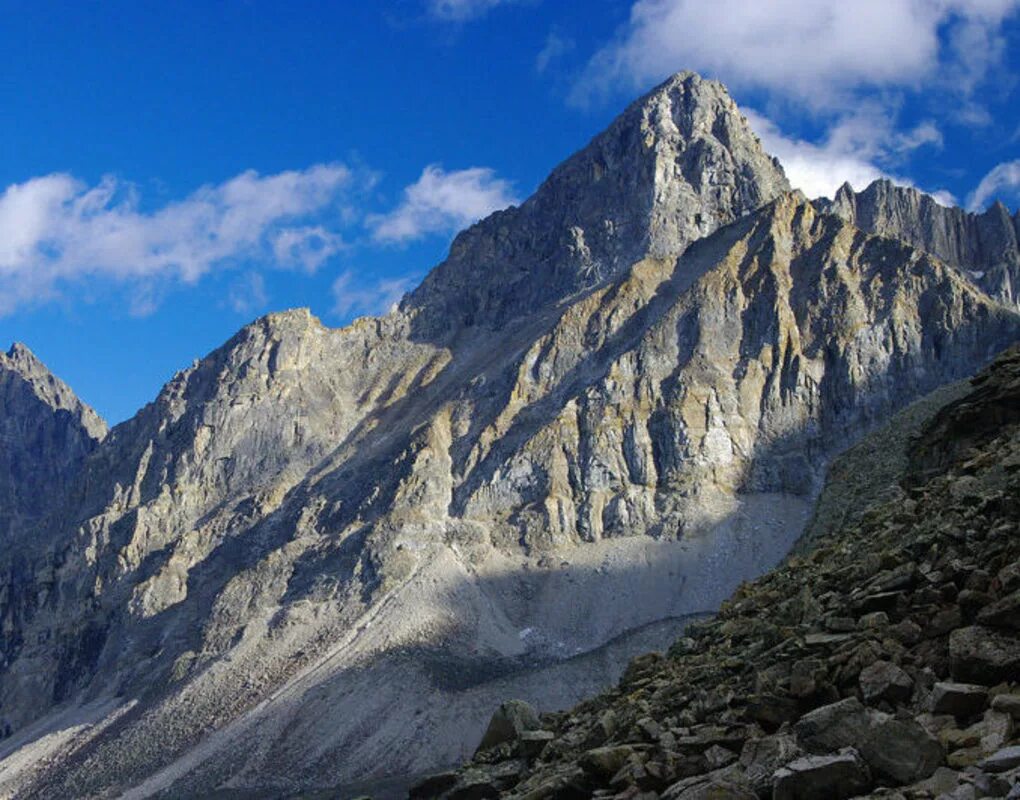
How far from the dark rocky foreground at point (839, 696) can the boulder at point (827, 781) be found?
0.05 ft

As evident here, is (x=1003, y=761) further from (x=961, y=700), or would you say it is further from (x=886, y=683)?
(x=886, y=683)

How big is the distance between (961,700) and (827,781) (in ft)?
5.58

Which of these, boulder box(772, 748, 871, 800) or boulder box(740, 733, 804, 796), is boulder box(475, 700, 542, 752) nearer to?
boulder box(740, 733, 804, 796)

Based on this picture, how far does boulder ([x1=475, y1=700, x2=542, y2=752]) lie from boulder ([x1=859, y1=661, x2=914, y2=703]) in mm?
8172

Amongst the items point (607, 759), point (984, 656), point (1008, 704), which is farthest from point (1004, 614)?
point (607, 759)

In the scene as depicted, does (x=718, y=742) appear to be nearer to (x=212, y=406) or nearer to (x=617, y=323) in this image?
(x=617, y=323)

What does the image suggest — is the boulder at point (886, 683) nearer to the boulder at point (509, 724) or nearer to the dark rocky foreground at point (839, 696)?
the dark rocky foreground at point (839, 696)

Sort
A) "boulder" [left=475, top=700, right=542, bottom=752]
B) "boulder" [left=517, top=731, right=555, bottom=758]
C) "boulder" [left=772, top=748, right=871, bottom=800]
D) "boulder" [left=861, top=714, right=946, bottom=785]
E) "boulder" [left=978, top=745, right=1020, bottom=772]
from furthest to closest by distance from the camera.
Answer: "boulder" [left=475, top=700, right=542, bottom=752] → "boulder" [left=517, top=731, right=555, bottom=758] → "boulder" [left=772, top=748, right=871, bottom=800] → "boulder" [left=861, top=714, right=946, bottom=785] → "boulder" [left=978, top=745, right=1020, bottom=772]

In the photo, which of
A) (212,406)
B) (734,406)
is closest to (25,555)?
(212,406)

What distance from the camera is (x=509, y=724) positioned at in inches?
818

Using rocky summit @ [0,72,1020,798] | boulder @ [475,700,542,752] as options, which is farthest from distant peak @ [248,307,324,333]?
boulder @ [475,700,542,752]

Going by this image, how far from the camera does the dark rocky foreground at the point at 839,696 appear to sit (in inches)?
452

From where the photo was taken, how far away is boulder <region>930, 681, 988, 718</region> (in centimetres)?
1192

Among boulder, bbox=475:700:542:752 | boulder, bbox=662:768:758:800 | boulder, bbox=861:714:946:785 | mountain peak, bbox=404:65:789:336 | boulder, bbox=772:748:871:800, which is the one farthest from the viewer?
mountain peak, bbox=404:65:789:336
